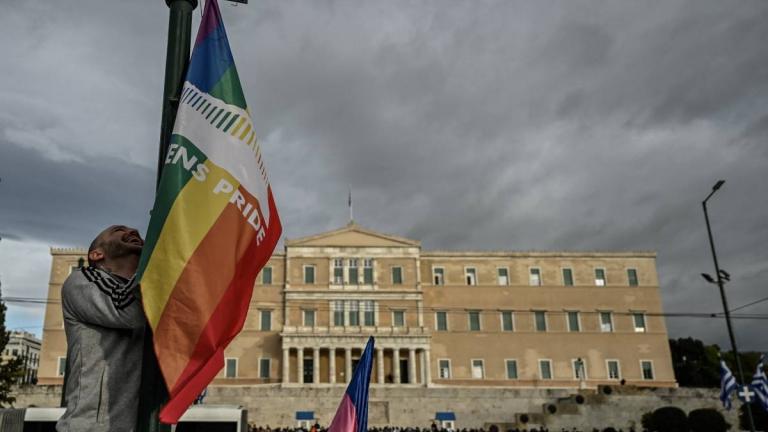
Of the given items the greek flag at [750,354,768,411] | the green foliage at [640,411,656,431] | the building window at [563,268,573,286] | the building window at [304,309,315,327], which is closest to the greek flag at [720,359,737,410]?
the greek flag at [750,354,768,411]

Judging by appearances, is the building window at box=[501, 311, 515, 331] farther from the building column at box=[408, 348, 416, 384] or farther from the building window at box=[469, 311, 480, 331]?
the building column at box=[408, 348, 416, 384]

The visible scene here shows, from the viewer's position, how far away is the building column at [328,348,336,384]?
43.4m

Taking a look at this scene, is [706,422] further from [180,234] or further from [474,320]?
[180,234]

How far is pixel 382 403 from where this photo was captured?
1480 inches

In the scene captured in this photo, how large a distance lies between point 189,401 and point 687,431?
3621cm

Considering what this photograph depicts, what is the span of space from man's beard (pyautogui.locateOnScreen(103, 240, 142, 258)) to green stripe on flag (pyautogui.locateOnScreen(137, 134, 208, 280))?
0.11 meters

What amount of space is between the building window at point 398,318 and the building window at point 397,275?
88.6 inches

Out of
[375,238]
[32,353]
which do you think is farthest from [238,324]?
[32,353]

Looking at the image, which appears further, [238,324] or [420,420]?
[420,420]

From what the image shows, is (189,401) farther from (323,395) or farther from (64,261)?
(64,261)

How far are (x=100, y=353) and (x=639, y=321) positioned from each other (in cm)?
5122

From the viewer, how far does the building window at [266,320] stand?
151 ft

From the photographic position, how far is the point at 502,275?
49406 mm

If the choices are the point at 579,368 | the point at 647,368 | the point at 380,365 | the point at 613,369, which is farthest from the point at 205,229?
the point at 647,368
